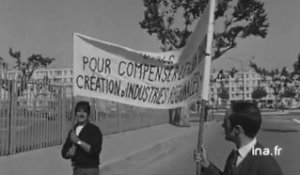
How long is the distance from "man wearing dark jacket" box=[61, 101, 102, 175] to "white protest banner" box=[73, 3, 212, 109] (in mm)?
308

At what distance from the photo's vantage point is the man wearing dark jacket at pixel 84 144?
550 centimetres

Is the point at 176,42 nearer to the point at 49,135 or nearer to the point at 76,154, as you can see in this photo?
the point at 49,135

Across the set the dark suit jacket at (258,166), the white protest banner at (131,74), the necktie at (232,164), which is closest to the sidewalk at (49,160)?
the white protest banner at (131,74)

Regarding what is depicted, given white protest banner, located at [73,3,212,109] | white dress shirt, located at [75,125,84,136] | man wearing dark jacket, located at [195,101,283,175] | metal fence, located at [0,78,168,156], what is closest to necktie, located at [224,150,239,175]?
man wearing dark jacket, located at [195,101,283,175]

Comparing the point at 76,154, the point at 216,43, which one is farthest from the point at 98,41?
the point at 216,43

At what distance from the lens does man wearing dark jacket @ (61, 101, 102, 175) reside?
5.50 m

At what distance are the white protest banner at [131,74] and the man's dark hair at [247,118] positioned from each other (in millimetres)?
1762

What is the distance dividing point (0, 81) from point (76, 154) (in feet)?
25.1

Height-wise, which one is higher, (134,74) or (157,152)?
(134,74)

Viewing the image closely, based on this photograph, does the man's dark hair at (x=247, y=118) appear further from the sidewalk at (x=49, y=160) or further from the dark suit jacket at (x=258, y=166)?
the sidewalk at (x=49, y=160)

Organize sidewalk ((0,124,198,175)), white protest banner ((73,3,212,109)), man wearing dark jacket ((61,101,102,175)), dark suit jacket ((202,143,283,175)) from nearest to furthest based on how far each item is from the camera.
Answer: dark suit jacket ((202,143,283,175)), white protest banner ((73,3,212,109)), man wearing dark jacket ((61,101,102,175)), sidewalk ((0,124,198,175))

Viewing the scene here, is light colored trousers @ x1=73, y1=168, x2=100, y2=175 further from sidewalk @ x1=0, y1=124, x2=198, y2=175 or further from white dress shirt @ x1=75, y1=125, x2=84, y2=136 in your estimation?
sidewalk @ x1=0, y1=124, x2=198, y2=175

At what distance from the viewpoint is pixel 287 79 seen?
3332 inches

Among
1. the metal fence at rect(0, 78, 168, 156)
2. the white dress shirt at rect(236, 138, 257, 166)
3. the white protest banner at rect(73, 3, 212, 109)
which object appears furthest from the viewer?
the metal fence at rect(0, 78, 168, 156)
